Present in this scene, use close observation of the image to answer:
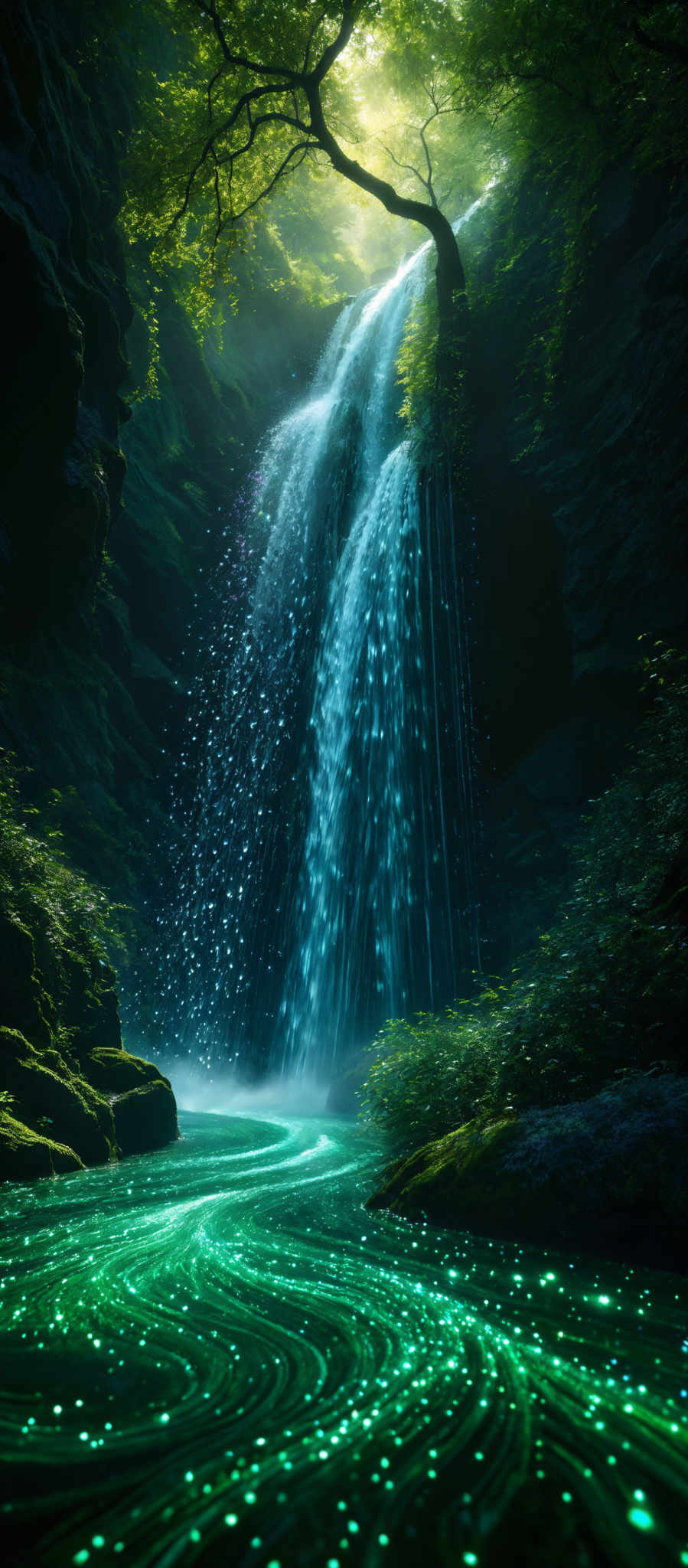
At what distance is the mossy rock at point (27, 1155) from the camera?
4.54 m

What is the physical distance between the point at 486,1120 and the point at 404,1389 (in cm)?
236

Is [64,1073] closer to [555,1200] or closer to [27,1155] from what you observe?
[27,1155]

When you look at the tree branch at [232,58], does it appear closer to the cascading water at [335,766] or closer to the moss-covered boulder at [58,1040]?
the cascading water at [335,766]

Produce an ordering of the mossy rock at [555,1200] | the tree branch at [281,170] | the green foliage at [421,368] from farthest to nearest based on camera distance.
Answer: the green foliage at [421,368]
the tree branch at [281,170]
the mossy rock at [555,1200]

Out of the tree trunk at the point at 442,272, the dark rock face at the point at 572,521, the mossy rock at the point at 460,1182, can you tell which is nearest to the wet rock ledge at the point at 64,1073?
the mossy rock at the point at 460,1182

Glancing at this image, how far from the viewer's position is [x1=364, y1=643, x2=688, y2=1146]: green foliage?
3.85 meters

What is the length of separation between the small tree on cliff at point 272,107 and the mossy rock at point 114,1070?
45.7ft

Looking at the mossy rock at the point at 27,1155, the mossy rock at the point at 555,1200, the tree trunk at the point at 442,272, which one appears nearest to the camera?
the mossy rock at the point at 555,1200

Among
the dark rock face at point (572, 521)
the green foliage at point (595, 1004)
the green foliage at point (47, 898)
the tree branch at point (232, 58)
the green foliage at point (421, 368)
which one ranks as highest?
the tree branch at point (232, 58)

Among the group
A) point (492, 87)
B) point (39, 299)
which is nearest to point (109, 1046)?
point (39, 299)

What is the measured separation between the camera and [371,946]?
14.0 metres

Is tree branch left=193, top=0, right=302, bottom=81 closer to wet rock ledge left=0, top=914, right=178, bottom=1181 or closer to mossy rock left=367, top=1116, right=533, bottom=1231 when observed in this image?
wet rock ledge left=0, top=914, right=178, bottom=1181

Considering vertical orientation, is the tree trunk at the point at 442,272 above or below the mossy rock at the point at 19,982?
above

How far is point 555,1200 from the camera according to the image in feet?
10.1
